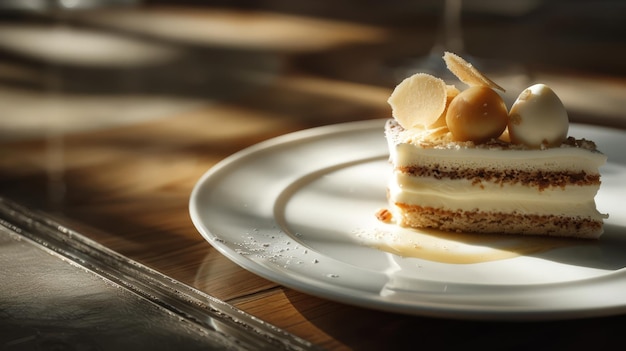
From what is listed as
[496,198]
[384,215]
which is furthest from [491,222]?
[384,215]

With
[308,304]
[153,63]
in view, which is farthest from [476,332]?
[153,63]

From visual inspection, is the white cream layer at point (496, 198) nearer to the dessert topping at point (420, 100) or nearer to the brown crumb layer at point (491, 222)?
the brown crumb layer at point (491, 222)

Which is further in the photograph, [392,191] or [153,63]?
[153,63]

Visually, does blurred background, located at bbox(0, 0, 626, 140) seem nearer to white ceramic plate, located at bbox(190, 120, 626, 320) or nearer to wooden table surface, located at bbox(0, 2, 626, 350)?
wooden table surface, located at bbox(0, 2, 626, 350)

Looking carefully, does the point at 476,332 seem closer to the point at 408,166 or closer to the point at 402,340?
the point at 402,340

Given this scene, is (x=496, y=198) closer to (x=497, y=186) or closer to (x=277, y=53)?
(x=497, y=186)

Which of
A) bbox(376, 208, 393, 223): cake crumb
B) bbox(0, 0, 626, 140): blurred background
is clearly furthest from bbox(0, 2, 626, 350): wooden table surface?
bbox(376, 208, 393, 223): cake crumb

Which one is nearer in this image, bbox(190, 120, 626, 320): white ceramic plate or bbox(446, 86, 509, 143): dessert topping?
bbox(190, 120, 626, 320): white ceramic plate
